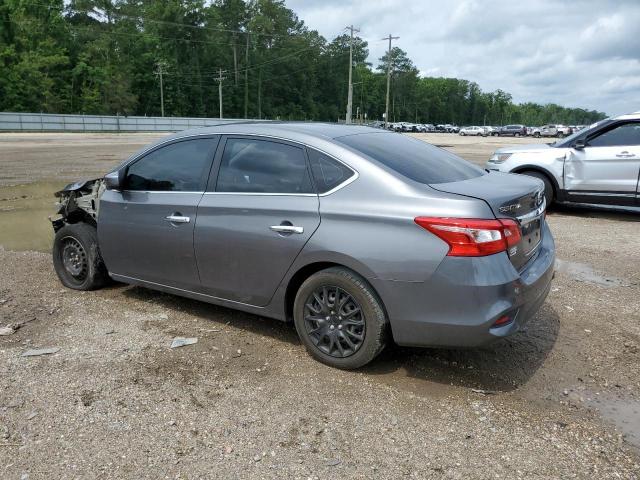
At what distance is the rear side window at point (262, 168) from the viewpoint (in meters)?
3.90

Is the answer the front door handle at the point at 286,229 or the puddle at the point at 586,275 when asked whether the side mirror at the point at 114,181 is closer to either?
the front door handle at the point at 286,229

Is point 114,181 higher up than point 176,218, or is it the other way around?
point 114,181

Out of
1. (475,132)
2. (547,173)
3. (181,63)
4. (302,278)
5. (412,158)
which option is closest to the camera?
(302,278)

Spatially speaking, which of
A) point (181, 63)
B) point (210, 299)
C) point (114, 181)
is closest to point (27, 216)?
point (114, 181)

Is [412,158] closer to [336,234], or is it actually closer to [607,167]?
[336,234]

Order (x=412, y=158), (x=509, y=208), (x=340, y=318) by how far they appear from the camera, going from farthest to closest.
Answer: (x=412, y=158)
(x=340, y=318)
(x=509, y=208)

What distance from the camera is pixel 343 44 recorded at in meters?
120

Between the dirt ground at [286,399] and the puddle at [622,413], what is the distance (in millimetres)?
12

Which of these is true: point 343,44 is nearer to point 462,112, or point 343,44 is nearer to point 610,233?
point 462,112

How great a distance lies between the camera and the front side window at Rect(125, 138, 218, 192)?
14.4 feet

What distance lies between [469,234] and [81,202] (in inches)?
155

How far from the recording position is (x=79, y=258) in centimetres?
539

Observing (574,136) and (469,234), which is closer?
(469,234)

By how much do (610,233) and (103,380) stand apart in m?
7.59
